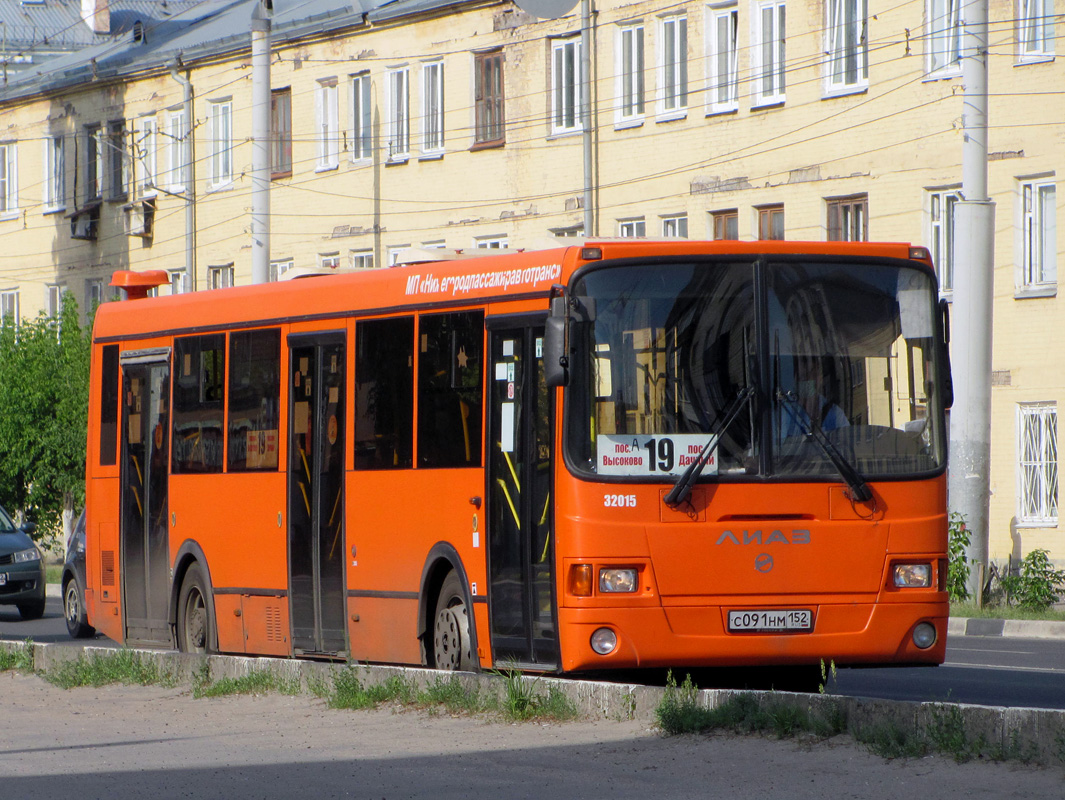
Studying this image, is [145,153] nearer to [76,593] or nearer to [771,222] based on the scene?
[771,222]

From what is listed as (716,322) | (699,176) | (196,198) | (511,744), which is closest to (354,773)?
(511,744)

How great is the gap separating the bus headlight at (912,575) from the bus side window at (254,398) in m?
5.32

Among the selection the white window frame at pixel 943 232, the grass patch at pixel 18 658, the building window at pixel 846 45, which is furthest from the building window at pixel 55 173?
the grass patch at pixel 18 658

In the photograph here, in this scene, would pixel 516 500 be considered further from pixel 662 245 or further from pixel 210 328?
pixel 210 328

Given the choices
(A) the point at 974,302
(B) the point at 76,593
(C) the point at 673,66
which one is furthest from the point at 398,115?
(A) the point at 974,302

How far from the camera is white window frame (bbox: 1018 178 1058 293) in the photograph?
30719 millimetres

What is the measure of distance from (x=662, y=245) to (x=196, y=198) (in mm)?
36241

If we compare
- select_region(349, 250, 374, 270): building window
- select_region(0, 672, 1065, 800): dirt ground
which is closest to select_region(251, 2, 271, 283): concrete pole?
select_region(349, 250, 374, 270): building window

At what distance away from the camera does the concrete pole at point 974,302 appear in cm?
2405

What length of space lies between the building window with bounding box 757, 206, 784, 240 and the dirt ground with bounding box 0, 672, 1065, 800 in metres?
22.9

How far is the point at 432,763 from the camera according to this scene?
1050 centimetres

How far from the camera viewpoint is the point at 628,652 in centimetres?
1204

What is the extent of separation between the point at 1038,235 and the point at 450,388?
1900 centimetres

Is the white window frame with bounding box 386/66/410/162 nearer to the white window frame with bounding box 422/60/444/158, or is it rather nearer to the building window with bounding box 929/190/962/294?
the white window frame with bounding box 422/60/444/158
